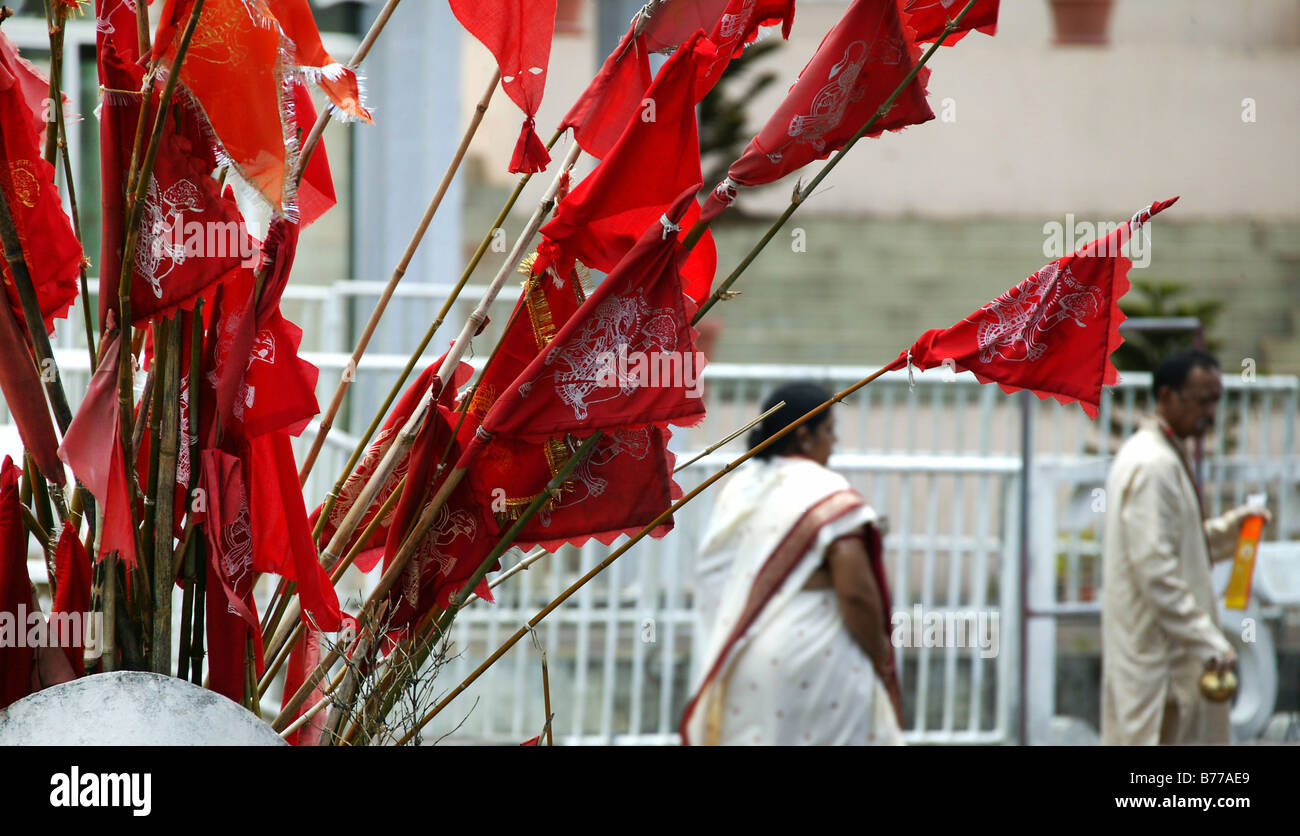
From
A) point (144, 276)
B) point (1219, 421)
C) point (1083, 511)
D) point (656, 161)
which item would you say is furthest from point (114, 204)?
point (1219, 421)

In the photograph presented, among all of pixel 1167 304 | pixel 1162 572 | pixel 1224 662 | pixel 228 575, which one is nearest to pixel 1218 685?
pixel 1224 662

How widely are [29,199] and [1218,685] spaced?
11.4ft

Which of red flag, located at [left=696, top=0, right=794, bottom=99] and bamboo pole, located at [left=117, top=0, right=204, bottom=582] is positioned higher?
red flag, located at [left=696, top=0, right=794, bottom=99]

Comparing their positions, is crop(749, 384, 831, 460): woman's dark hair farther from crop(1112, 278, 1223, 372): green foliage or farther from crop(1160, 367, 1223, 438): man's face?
crop(1112, 278, 1223, 372): green foliage

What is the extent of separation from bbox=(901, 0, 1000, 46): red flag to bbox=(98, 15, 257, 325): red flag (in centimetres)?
55

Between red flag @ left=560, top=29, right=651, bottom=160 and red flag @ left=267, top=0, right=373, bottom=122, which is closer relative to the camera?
red flag @ left=267, top=0, right=373, bottom=122

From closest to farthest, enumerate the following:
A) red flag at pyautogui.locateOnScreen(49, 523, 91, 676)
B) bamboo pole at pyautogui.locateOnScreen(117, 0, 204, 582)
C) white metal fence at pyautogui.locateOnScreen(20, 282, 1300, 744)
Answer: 1. bamboo pole at pyautogui.locateOnScreen(117, 0, 204, 582)
2. red flag at pyautogui.locateOnScreen(49, 523, 91, 676)
3. white metal fence at pyautogui.locateOnScreen(20, 282, 1300, 744)

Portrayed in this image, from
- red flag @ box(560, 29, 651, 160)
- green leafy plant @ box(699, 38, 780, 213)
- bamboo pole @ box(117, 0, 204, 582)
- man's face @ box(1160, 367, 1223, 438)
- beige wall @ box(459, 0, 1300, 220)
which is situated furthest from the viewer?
green leafy plant @ box(699, 38, 780, 213)

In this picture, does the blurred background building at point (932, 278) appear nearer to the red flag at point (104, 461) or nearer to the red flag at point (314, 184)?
the red flag at point (314, 184)

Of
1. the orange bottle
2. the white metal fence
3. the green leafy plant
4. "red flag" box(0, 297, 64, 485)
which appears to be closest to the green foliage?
the green leafy plant

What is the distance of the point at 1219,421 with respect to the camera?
4.90 meters

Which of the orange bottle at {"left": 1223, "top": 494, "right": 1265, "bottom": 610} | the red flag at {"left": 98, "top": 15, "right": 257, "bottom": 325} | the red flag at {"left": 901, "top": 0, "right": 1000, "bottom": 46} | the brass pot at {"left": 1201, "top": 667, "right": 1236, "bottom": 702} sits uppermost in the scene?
the red flag at {"left": 901, "top": 0, "right": 1000, "bottom": 46}

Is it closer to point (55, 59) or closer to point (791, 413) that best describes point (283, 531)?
point (55, 59)

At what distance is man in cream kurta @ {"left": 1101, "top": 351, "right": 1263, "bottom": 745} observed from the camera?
3701mm
